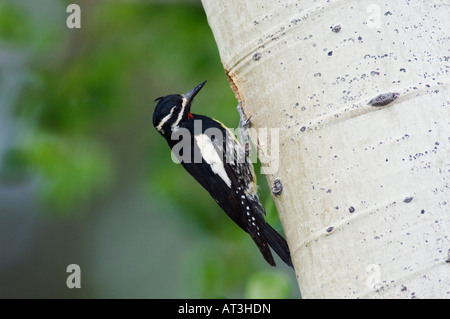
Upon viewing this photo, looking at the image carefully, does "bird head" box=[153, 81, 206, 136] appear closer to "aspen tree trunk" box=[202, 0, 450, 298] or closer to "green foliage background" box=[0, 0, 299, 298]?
"green foliage background" box=[0, 0, 299, 298]

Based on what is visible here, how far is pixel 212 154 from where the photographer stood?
320 cm

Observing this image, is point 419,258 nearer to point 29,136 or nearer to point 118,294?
point 29,136

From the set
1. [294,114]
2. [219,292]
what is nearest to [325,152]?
[294,114]

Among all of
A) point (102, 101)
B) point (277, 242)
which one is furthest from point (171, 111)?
point (277, 242)

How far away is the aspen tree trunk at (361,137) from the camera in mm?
1432

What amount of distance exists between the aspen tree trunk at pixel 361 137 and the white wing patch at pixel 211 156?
135 centimetres

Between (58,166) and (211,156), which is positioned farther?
(58,166)

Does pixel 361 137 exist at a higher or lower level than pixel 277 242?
lower

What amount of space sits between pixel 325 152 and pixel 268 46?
0.35 metres

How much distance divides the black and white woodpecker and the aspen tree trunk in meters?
1.29

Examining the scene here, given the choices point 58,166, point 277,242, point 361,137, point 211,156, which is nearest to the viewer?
A: point 361,137

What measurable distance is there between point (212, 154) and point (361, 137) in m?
1.72

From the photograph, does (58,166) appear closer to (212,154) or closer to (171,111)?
(171,111)

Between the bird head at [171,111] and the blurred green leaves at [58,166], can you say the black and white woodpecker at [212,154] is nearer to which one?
the bird head at [171,111]
